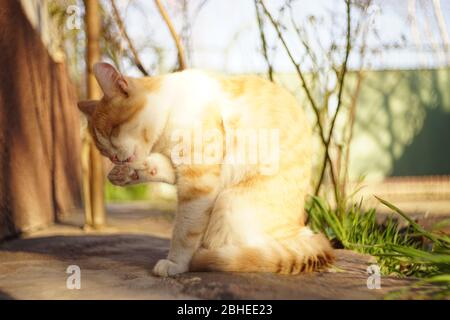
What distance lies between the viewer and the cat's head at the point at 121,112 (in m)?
1.80

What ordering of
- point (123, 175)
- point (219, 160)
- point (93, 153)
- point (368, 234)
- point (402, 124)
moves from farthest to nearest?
point (402, 124) → point (93, 153) → point (368, 234) → point (123, 175) → point (219, 160)

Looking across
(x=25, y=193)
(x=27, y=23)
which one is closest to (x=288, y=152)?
(x=25, y=193)

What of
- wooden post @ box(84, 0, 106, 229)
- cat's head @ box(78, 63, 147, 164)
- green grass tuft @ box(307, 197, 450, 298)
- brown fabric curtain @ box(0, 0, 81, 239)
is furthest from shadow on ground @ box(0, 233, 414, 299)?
wooden post @ box(84, 0, 106, 229)

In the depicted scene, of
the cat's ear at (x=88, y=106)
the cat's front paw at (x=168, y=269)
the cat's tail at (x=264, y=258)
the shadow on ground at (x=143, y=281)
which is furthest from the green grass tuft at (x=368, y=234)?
the cat's ear at (x=88, y=106)

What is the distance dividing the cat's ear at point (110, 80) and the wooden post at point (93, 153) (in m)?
1.70

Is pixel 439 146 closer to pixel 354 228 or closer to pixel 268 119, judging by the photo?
pixel 354 228

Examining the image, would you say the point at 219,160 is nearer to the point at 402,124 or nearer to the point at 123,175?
the point at 123,175

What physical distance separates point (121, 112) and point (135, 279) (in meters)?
0.59

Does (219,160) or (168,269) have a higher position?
(219,160)

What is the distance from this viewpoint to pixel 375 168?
7457mm

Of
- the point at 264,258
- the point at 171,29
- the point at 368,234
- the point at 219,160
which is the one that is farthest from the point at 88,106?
the point at 368,234

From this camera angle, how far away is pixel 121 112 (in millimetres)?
1811

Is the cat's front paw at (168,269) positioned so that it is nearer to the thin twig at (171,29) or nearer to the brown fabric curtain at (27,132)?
the brown fabric curtain at (27,132)

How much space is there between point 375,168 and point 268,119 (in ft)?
19.7
